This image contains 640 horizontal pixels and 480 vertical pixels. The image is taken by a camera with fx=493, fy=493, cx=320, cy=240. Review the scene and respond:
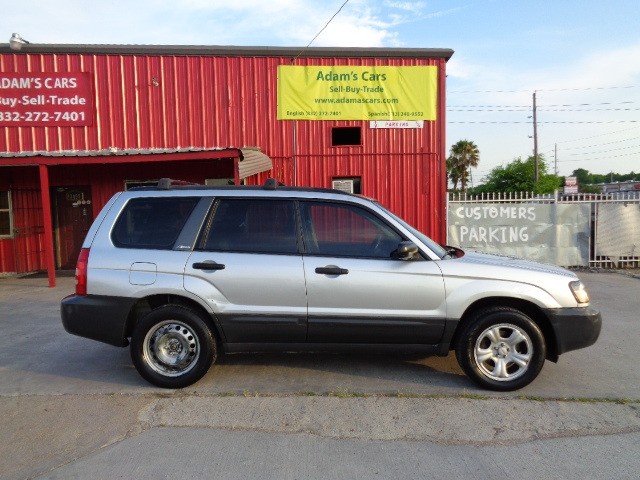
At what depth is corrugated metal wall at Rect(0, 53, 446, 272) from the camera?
470 inches

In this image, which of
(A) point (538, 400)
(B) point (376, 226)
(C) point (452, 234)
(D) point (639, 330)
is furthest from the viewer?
(C) point (452, 234)

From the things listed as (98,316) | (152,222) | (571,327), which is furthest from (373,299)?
(98,316)

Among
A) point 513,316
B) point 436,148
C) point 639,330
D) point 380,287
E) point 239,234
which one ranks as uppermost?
point 436,148

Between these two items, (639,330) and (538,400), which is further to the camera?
(639,330)

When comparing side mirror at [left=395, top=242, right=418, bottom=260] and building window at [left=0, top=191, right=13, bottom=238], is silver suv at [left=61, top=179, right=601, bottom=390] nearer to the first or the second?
side mirror at [left=395, top=242, right=418, bottom=260]

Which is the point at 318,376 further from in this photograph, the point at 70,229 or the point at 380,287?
the point at 70,229

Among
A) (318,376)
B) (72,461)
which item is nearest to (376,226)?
(318,376)

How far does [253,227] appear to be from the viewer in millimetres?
4375

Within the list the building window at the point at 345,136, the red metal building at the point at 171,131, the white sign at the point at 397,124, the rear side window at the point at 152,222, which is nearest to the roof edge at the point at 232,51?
the red metal building at the point at 171,131

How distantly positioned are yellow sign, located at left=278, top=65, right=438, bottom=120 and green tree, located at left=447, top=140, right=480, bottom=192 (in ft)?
124

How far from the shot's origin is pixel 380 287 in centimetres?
416

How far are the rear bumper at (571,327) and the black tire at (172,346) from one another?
2.92 meters

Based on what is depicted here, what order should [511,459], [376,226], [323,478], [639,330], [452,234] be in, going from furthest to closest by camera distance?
[452,234]
[639,330]
[376,226]
[511,459]
[323,478]

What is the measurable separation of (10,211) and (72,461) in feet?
35.6
